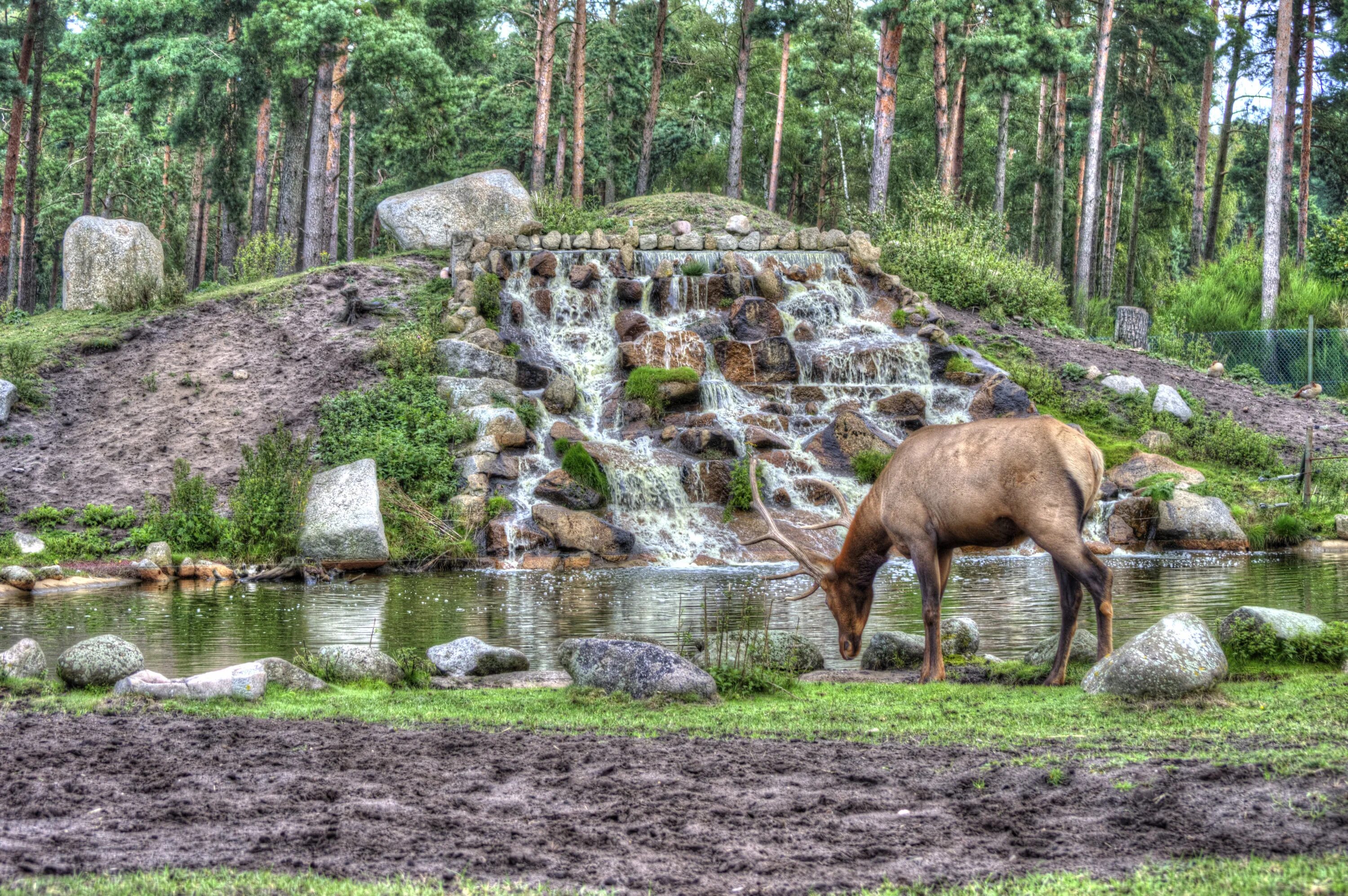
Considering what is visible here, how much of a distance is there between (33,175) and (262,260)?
11395mm

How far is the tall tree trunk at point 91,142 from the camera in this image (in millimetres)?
38312

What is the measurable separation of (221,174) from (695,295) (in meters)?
17.1

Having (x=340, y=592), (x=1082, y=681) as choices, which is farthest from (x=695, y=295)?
(x=1082, y=681)

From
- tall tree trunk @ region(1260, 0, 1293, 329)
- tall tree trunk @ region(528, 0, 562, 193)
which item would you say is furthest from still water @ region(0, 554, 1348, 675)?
tall tree trunk @ region(528, 0, 562, 193)

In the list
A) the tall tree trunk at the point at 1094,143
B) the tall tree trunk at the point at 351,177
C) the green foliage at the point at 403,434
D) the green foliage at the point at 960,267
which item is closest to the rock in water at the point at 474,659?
the green foliage at the point at 403,434

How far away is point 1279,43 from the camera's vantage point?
32406 mm

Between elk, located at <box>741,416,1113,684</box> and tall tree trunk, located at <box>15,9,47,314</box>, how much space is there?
30059 millimetres

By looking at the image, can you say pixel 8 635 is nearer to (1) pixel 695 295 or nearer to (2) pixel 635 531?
(2) pixel 635 531

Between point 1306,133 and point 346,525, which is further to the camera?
point 1306,133

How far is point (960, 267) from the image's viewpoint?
1123 inches

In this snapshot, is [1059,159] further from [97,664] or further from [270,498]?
[97,664]

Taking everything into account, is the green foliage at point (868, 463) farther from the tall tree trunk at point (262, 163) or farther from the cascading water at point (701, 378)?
the tall tree trunk at point (262, 163)

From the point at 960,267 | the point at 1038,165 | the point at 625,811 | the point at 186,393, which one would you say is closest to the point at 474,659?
the point at 625,811

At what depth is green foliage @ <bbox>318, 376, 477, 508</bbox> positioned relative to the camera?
19.0 m
